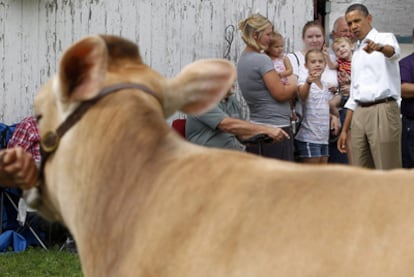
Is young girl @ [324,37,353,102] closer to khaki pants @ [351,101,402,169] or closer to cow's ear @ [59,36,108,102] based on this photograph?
khaki pants @ [351,101,402,169]

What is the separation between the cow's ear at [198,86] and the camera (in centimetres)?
315

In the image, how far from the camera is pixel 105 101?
293 cm

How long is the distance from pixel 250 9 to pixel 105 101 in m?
7.52

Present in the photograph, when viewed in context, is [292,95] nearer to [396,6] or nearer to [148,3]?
[148,3]

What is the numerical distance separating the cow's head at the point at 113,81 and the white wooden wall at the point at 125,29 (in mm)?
6964

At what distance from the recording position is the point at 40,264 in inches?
341

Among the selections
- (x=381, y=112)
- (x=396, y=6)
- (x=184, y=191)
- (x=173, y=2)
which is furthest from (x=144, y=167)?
(x=396, y=6)

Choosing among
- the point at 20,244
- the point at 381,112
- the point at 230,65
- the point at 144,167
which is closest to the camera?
the point at 144,167

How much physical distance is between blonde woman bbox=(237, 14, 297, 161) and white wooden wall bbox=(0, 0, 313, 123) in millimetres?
1688

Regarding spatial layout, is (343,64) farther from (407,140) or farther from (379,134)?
(379,134)

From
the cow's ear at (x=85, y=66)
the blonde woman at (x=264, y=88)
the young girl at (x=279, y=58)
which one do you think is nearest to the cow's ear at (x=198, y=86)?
the cow's ear at (x=85, y=66)

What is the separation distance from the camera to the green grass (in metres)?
8.31

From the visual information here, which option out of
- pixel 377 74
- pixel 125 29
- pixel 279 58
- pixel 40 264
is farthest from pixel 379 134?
pixel 40 264

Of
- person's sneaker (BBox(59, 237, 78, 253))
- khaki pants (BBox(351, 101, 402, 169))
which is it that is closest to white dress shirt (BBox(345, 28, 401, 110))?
khaki pants (BBox(351, 101, 402, 169))
